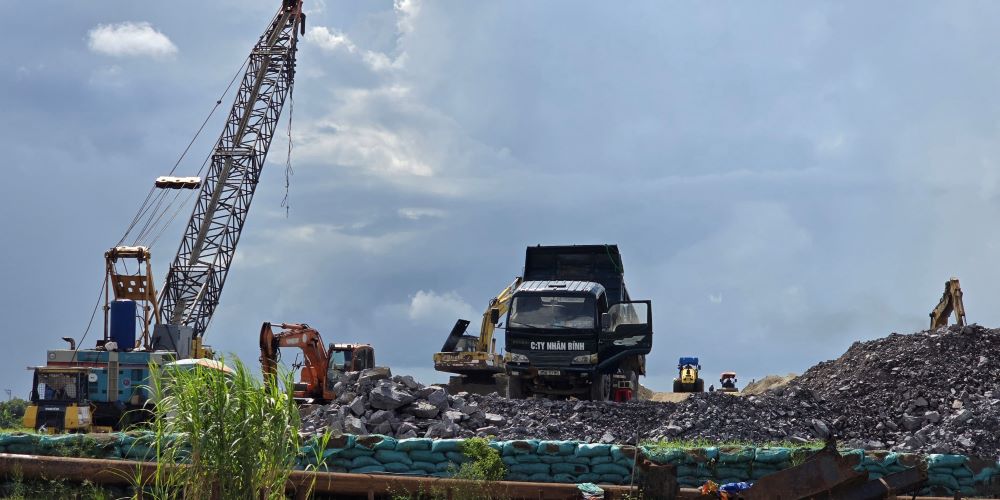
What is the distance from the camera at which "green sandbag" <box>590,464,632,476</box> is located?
11500 millimetres

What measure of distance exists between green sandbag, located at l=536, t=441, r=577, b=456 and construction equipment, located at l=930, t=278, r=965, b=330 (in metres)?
21.0

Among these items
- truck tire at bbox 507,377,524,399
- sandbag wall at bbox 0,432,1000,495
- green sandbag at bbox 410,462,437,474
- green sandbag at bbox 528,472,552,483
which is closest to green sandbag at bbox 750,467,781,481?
sandbag wall at bbox 0,432,1000,495

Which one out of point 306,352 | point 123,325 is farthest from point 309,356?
point 123,325

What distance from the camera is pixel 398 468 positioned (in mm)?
11820

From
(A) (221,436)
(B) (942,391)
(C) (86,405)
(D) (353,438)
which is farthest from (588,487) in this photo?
(C) (86,405)

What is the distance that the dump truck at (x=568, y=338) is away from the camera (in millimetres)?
22141

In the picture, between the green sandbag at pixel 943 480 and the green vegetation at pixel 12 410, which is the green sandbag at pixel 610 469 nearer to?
the green sandbag at pixel 943 480

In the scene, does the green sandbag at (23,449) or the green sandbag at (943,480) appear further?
the green sandbag at (23,449)

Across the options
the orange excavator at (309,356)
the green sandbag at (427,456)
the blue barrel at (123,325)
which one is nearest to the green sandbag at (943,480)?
the green sandbag at (427,456)

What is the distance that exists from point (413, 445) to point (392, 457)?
294 mm

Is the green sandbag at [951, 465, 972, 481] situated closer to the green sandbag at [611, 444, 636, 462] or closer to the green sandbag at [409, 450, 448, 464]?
the green sandbag at [611, 444, 636, 462]

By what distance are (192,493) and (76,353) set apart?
18.4 m

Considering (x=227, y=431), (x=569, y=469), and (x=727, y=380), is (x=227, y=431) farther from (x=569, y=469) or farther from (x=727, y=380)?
(x=727, y=380)

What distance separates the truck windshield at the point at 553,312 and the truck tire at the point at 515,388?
1.39 m
